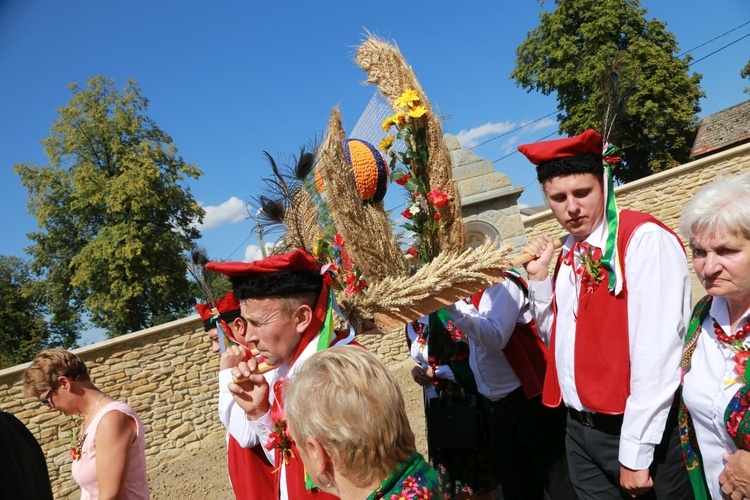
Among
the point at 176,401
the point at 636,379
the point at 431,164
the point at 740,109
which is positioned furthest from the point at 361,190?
the point at 740,109

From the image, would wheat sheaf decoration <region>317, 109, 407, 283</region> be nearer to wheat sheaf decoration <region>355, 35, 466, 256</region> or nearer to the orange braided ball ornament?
the orange braided ball ornament

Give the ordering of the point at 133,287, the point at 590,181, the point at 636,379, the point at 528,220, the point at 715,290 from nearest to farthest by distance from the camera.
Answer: the point at 715,290 < the point at 636,379 < the point at 590,181 < the point at 528,220 < the point at 133,287

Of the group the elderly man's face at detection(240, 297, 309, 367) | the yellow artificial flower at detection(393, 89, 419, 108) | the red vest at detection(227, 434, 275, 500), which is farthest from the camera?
the yellow artificial flower at detection(393, 89, 419, 108)

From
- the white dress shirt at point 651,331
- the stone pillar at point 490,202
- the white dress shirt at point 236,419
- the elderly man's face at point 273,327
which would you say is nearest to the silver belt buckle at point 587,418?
the white dress shirt at point 651,331

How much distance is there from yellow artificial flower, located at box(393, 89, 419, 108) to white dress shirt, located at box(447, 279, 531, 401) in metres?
1.01

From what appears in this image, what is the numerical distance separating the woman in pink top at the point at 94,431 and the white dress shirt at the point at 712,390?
2.42 metres

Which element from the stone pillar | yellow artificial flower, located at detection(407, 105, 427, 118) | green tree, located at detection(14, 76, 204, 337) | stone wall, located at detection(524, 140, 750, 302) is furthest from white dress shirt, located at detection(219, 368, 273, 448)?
green tree, located at detection(14, 76, 204, 337)

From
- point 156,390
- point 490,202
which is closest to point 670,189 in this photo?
point 490,202

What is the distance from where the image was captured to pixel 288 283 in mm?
1965

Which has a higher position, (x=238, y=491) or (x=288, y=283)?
(x=288, y=283)

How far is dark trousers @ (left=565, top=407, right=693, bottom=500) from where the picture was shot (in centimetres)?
194

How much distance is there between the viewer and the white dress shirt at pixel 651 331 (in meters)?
1.84

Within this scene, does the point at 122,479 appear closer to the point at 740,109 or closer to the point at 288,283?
the point at 288,283

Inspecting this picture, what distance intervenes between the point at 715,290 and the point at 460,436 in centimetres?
177
